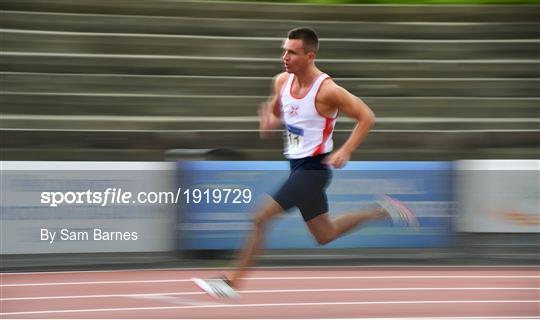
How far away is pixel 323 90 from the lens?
5891mm

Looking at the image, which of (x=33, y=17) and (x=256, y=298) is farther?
(x=33, y=17)

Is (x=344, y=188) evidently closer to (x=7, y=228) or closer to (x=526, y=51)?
(x=7, y=228)

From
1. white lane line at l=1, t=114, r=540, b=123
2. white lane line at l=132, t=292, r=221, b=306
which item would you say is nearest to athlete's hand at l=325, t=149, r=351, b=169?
white lane line at l=132, t=292, r=221, b=306

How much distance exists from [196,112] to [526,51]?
480cm

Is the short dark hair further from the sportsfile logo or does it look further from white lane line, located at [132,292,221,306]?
the sportsfile logo

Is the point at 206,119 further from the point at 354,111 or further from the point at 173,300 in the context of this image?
the point at 354,111

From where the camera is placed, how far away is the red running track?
6.44 metres

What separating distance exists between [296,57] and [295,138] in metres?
0.49

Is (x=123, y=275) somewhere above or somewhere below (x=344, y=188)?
below

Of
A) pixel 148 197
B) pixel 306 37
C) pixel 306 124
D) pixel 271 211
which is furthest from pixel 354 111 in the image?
pixel 148 197

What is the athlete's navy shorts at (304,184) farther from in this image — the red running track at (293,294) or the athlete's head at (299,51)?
the red running track at (293,294)

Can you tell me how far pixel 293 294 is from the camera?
7230 millimetres

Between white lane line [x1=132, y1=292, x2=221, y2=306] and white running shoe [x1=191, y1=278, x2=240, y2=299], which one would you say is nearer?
white running shoe [x1=191, y1=278, x2=240, y2=299]

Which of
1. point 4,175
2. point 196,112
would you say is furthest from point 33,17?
point 4,175
